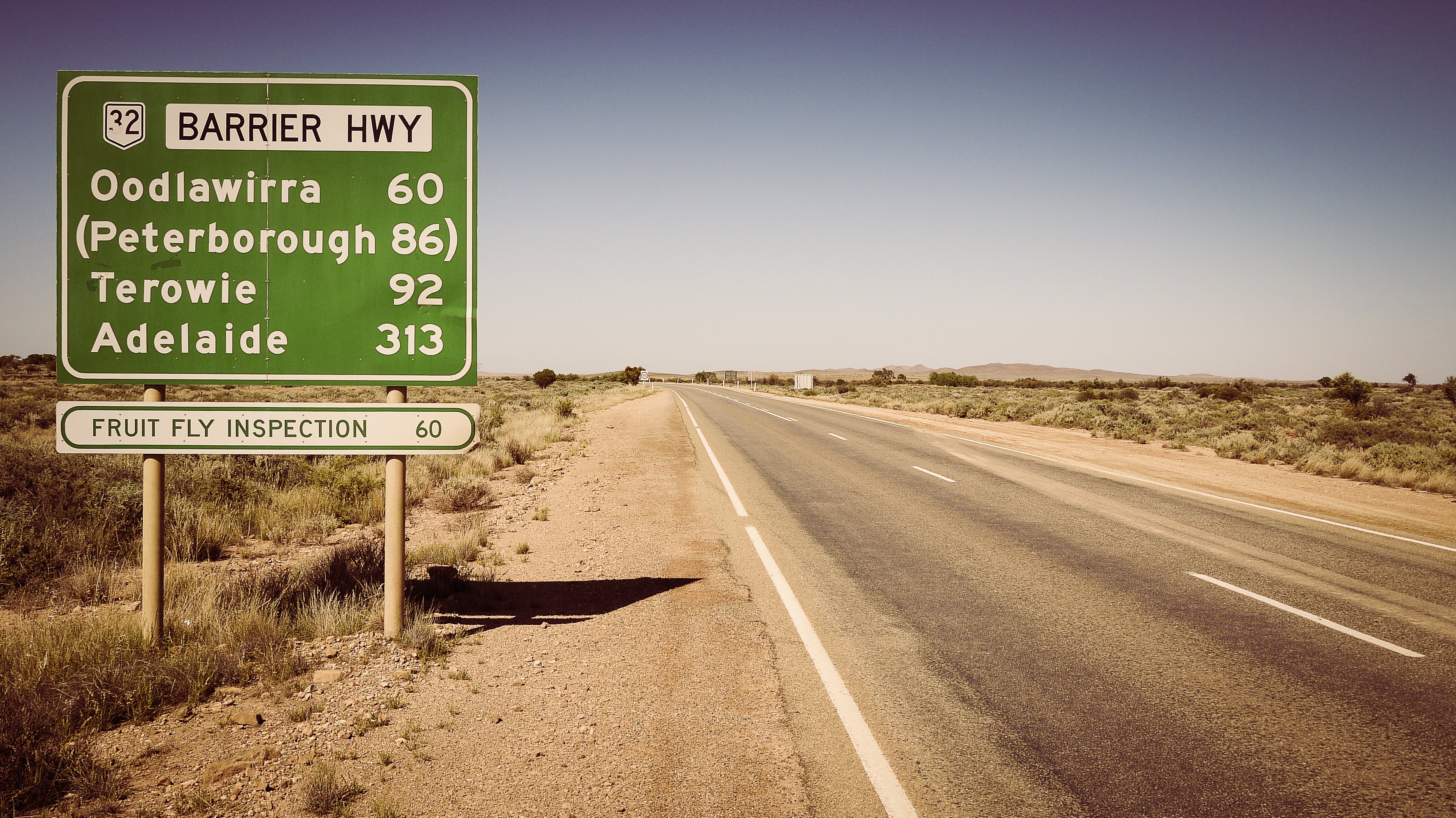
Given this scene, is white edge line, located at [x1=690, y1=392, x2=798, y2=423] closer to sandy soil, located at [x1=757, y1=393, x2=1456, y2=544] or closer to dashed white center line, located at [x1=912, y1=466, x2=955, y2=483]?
sandy soil, located at [x1=757, y1=393, x2=1456, y2=544]

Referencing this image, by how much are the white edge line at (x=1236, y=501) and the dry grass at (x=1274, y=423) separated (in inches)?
205

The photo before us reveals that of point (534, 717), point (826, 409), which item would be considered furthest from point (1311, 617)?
point (826, 409)

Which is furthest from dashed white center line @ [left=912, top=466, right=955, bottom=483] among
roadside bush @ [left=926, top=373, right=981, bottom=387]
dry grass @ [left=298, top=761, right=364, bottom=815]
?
roadside bush @ [left=926, top=373, right=981, bottom=387]

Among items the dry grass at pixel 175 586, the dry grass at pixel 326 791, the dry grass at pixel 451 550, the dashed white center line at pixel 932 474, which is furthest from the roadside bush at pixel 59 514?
the dashed white center line at pixel 932 474

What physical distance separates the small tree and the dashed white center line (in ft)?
103

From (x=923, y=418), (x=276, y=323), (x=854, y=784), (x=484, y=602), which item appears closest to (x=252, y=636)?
(x=484, y=602)

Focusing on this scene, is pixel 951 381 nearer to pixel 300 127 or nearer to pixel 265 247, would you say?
pixel 300 127

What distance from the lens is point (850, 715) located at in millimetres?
4000

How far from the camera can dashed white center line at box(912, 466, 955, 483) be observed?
13086mm

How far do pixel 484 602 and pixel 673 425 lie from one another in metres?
20.1

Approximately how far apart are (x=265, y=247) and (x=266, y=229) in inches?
5.3

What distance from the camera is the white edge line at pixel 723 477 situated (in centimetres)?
1027

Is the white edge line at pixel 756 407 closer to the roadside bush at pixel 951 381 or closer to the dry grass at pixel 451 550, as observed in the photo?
the dry grass at pixel 451 550

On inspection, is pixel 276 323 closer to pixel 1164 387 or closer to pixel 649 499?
pixel 649 499
